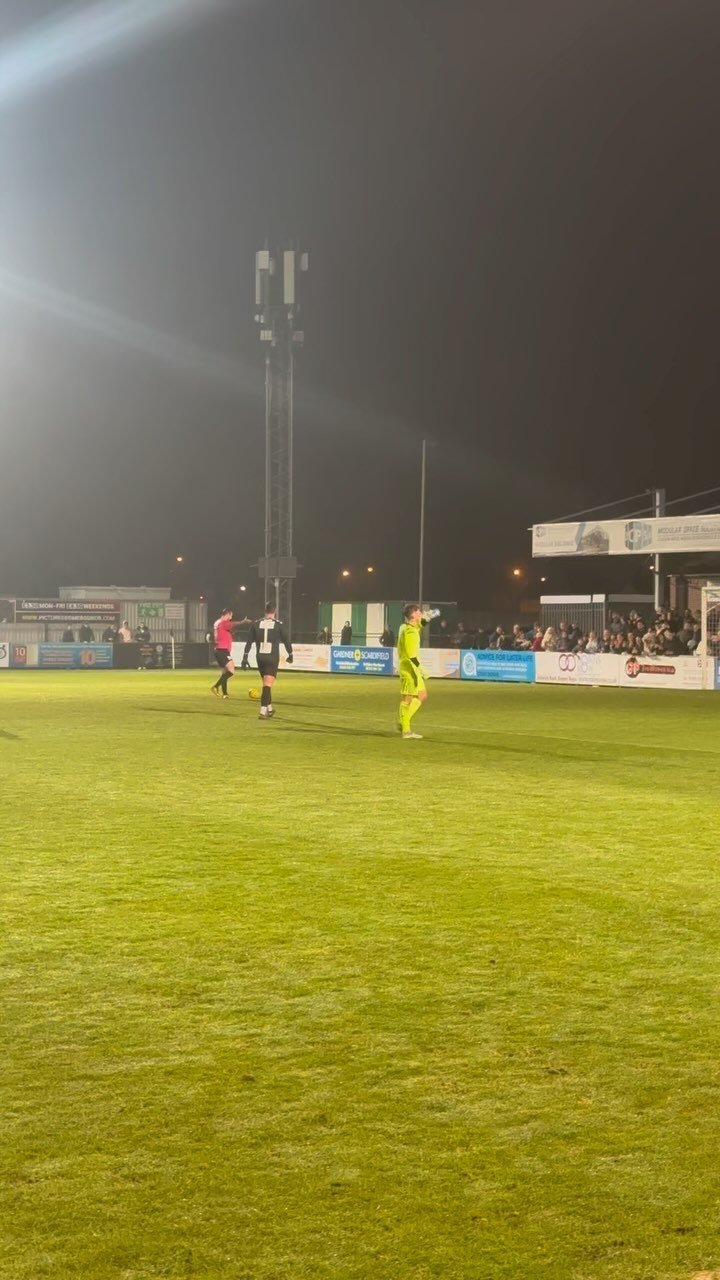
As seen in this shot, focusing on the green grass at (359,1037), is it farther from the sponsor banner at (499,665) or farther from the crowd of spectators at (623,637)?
the sponsor banner at (499,665)

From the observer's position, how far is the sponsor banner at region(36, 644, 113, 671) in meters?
55.7

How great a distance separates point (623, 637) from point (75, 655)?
2374 cm

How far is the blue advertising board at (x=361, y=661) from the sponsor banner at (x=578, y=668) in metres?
7.24

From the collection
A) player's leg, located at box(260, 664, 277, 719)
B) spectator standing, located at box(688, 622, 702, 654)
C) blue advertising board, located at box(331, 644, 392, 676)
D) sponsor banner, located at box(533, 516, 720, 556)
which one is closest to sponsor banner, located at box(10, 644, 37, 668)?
blue advertising board, located at box(331, 644, 392, 676)

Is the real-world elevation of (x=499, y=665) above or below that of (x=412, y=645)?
below

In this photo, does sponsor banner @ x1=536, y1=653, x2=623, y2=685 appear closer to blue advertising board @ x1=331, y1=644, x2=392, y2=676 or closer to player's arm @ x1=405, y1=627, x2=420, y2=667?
blue advertising board @ x1=331, y1=644, x2=392, y2=676

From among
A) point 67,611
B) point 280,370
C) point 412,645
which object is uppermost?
point 280,370

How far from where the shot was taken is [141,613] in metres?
65.0

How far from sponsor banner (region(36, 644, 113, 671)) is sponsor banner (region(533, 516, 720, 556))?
17659 millimetres

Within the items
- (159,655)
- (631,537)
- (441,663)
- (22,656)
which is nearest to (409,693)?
(441,663)

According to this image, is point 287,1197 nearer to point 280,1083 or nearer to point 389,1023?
point 280,1083

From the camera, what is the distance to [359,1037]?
5.66m

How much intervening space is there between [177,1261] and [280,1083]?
143cm

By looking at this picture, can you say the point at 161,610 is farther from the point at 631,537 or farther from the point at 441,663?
the point at 631,537
